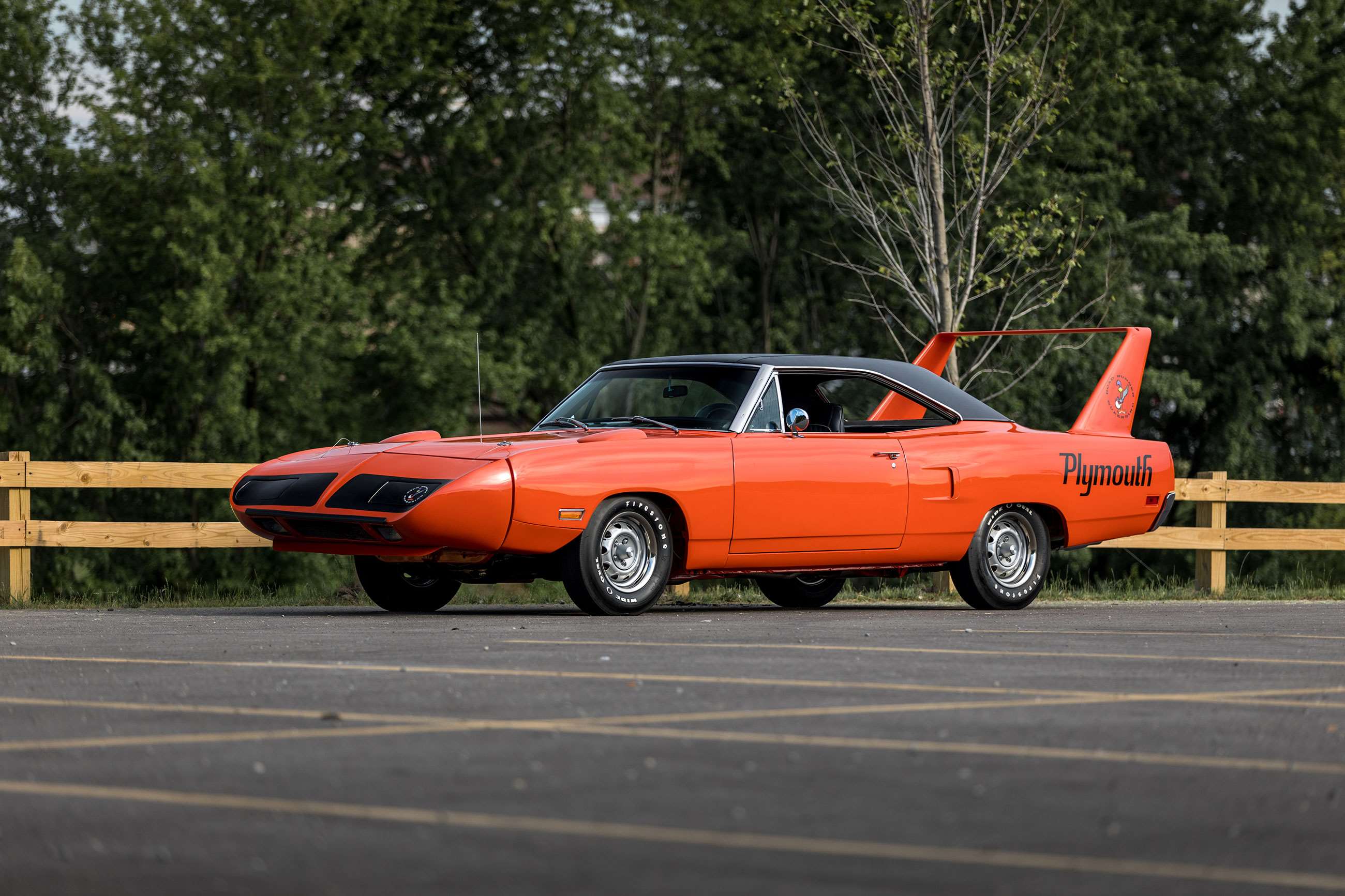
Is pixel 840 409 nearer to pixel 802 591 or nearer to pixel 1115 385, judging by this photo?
pixel 802 591

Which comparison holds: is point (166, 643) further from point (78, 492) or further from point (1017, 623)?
point (78, 492)

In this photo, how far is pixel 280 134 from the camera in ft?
105

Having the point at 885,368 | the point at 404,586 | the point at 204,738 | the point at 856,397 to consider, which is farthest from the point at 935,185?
the point at 856,397

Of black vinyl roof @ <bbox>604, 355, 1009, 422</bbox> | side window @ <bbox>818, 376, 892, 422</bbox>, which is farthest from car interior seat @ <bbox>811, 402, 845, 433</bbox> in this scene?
side window @ <bbox>818, 376, 892, 422</bbox>

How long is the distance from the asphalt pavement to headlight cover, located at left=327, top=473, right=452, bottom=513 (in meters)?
1.53

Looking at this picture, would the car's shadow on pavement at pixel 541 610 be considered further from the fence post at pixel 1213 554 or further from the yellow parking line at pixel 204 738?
the yellow parking line at pixel 204 738

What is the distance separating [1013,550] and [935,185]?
6.40m

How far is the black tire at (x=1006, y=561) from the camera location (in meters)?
12.7

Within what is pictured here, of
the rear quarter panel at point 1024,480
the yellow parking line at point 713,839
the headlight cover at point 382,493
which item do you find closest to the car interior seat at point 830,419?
the rear quarter panel at point 1024,480

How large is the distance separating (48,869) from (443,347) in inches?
1129

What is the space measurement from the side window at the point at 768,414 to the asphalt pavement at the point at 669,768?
2.90 m

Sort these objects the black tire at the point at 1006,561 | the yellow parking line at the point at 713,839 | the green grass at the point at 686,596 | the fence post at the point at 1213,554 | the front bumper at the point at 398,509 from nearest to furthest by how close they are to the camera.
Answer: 1. the yellow parking line at the point at 713,839
2. the front bumper at the point at 398,509
3. the black tire at the point at 1006,561
4. the green grass at the point at 686,596
5. the fence post at the point at 1213,554

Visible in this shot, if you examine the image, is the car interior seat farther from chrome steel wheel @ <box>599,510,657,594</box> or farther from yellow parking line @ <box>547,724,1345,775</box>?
yellow parking line @ <box>547,724,1345,775</box>

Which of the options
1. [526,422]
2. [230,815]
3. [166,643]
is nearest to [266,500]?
[166,643]
